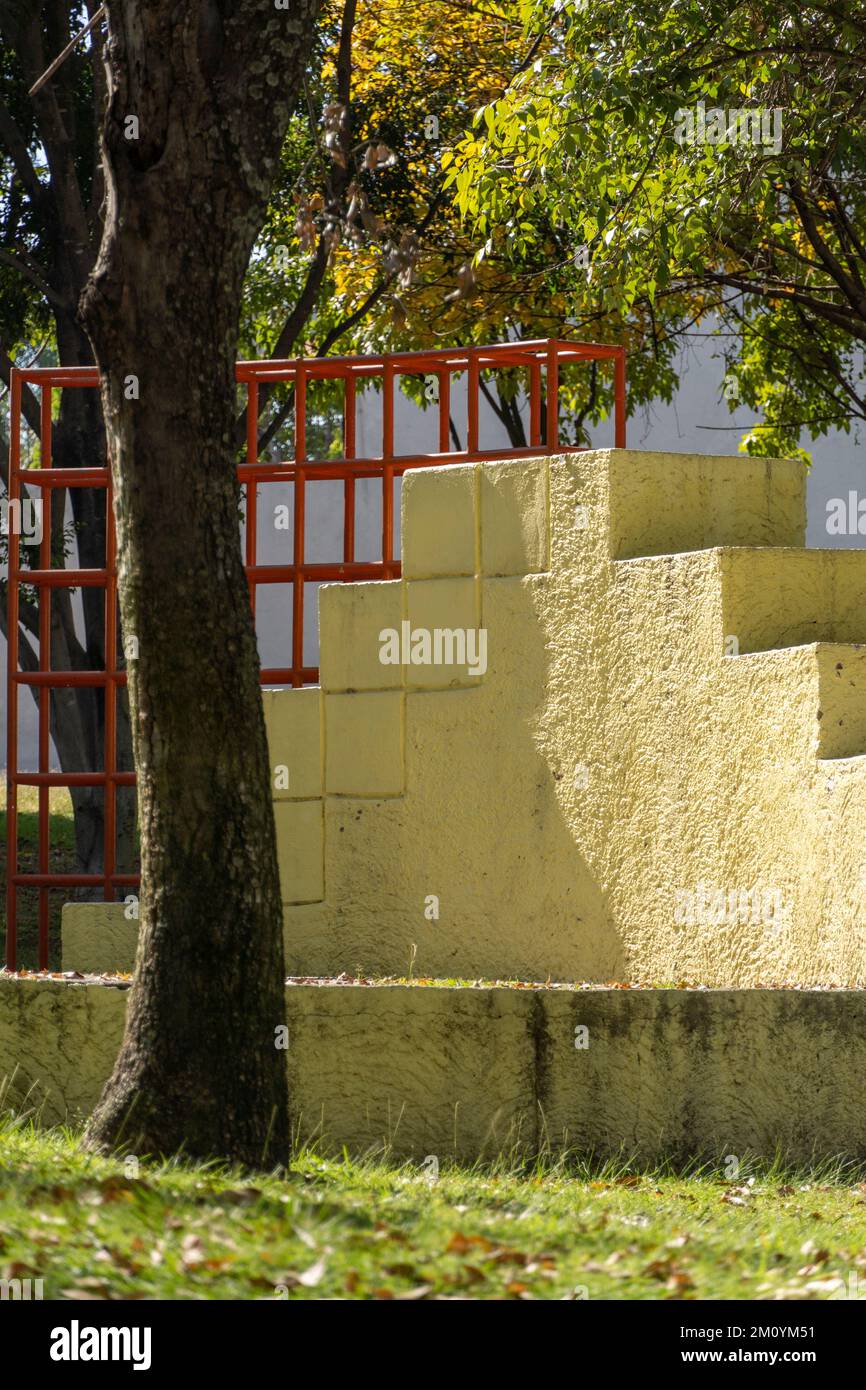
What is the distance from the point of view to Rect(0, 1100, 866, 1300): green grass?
4680 millimetres

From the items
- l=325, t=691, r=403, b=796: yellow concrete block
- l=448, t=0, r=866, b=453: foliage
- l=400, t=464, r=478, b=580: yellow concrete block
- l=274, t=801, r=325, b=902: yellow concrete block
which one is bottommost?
l=274, t=801, r=325, b=902: yellow concrete block

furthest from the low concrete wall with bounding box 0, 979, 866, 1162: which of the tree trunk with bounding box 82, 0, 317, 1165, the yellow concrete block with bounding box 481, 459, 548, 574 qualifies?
the yellow concrete block with bounding box 481, 459, 548, 574

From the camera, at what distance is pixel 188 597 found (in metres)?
6.38

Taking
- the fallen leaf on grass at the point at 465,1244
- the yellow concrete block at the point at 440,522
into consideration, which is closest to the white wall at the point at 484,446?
the yellow concrete block at the point at 440,522

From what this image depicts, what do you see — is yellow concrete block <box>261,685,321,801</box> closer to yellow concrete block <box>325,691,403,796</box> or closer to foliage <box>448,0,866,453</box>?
yellow concrete block <box>325,691,403,796</box>

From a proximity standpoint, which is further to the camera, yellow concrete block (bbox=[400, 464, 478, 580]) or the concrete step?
yellow concrete block (bbox=[400, 464, 478, 580])

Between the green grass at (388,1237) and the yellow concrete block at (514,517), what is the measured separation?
10.9 ft

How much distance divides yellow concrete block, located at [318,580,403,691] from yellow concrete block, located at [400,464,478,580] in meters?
0.19

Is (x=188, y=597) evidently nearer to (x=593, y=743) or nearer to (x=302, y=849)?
(x=593, y=743)

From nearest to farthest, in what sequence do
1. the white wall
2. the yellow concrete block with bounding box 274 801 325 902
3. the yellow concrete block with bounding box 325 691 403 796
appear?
the yellow concrete block with bounding box 325 691 403 796 < the yellow concrete block with bounding box 274 801 325 902 < the white wall

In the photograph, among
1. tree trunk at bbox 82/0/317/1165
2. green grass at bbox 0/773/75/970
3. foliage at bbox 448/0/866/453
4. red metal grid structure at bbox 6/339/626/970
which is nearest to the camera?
tree trunk at bbox 82/0/317/1165

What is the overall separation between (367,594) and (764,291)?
711 centimetres

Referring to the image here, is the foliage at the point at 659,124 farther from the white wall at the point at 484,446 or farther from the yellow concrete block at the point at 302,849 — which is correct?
the white wall at the point at 484,446

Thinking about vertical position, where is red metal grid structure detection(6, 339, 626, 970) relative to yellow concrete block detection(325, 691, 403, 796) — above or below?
above
